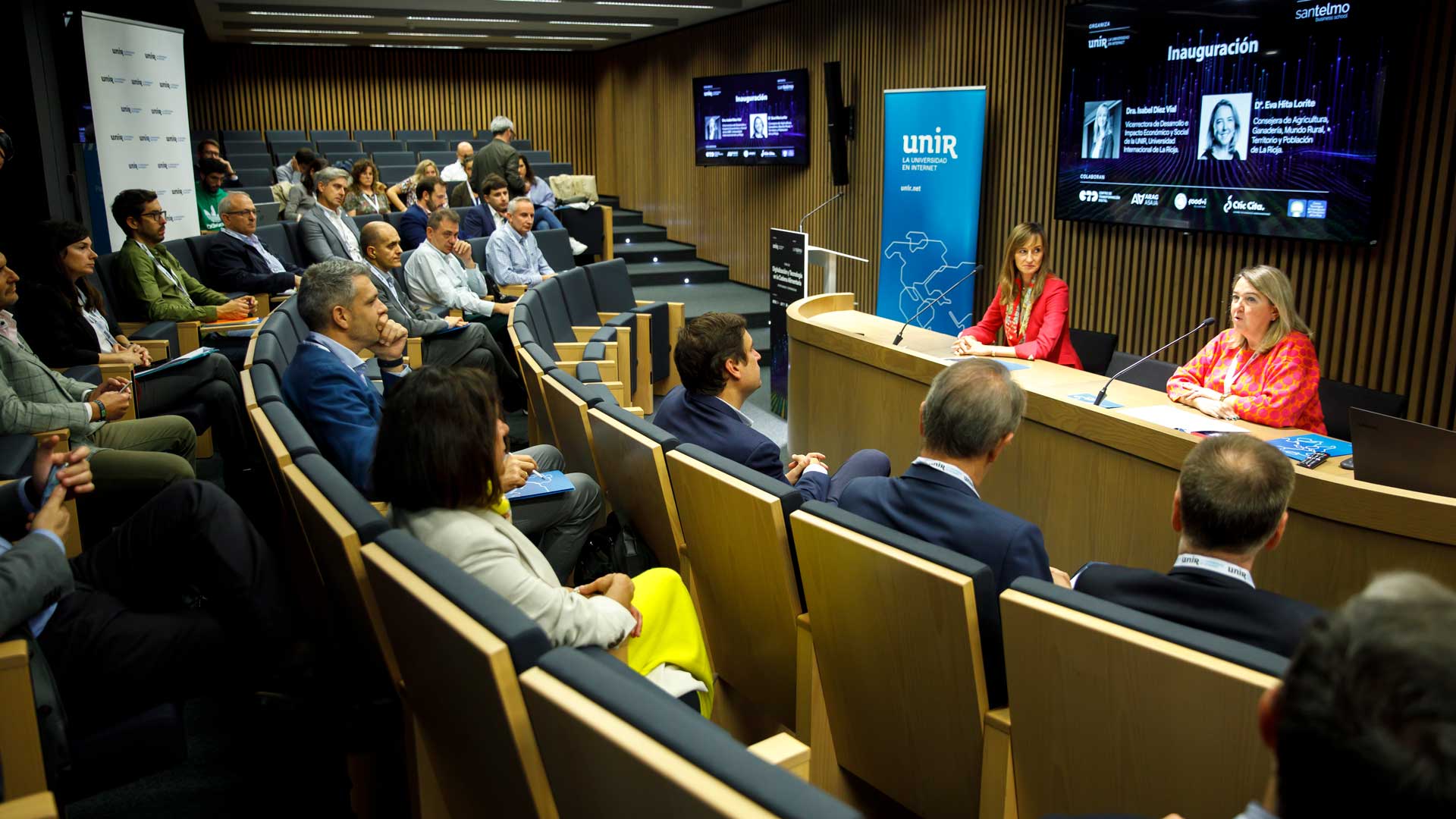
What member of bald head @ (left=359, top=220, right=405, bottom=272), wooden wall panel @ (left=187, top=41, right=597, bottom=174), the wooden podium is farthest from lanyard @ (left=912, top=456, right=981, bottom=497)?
wooden wall panel @ (left=187, top=41, right=597, bottom=174)

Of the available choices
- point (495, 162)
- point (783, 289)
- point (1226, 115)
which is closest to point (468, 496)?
point (783, 289)

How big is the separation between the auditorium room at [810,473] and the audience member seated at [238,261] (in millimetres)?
64

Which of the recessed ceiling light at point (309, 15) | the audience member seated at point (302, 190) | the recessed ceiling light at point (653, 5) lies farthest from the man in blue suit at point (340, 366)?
the recessed ceiling light at point (309, 15)

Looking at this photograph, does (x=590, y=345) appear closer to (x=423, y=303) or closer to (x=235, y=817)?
(x=423, y=303)

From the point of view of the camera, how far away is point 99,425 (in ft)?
11.6

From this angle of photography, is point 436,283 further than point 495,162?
No

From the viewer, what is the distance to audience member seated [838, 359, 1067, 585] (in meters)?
1.98

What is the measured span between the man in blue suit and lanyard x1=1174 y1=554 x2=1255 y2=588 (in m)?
2.14

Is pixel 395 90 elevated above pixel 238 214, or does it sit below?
above

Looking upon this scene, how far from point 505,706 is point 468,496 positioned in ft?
2.13

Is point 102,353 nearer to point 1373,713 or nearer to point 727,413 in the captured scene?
point 727,413

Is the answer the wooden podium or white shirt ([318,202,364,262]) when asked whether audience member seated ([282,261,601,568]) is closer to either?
the wooden podium

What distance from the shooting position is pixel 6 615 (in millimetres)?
1769

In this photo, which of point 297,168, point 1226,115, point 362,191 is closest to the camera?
point 1226,115
